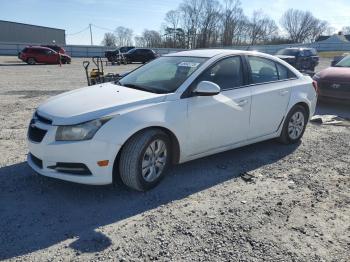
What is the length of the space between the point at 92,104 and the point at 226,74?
6.32 feet

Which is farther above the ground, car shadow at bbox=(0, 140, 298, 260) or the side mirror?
the side mirror

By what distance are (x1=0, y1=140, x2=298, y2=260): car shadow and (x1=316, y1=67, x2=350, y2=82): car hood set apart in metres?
5.13

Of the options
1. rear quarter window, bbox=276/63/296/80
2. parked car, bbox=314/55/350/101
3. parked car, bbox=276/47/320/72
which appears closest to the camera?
rear quarter window, bbox=276/63/296/80

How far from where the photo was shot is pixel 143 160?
3941 millimetres

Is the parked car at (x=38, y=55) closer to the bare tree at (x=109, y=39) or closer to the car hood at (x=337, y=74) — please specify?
the car hood at (x=337, y=74)

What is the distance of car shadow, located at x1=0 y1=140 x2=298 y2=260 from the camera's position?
3.16 meters

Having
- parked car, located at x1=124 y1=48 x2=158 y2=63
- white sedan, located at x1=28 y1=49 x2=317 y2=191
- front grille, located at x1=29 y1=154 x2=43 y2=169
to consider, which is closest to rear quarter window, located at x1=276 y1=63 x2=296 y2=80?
white sedan, located at x1=28 y1=49 x2=317 y2=191

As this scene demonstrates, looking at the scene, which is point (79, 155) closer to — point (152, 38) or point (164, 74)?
point (164, 74)

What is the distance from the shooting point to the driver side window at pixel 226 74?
4.59 meters

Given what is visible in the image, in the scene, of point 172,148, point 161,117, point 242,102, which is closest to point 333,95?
point 242,102

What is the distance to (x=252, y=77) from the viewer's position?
5.12 metres

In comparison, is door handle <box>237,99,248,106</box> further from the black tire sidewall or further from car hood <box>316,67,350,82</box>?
car hood <box>316,67,350,82</box>

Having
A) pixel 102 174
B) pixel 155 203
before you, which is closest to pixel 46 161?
pixel 102 174

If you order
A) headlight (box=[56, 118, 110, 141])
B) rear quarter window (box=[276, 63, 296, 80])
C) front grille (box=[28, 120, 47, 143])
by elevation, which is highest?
rear quarter window (box=[276, 63, 296, 80])
